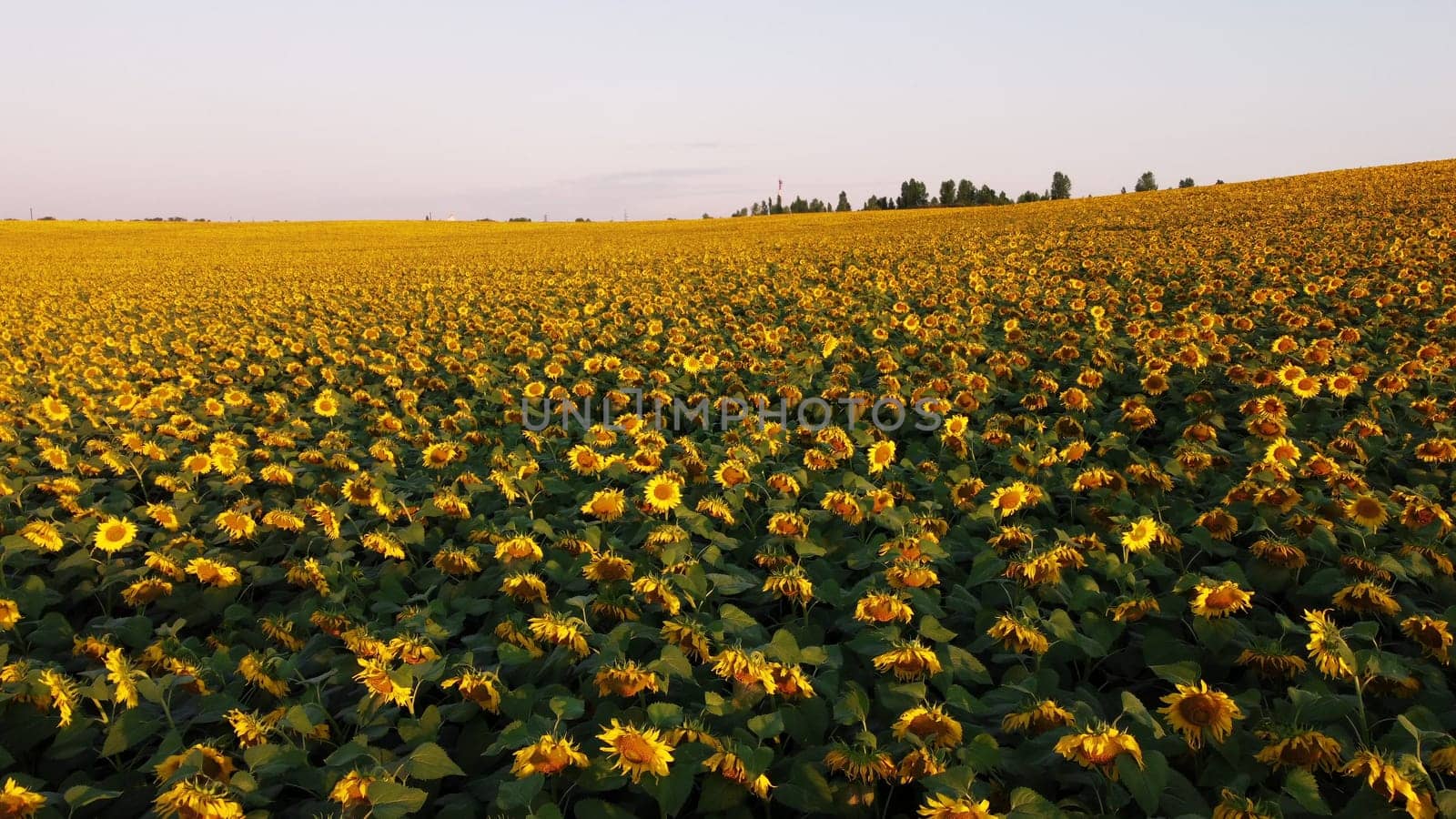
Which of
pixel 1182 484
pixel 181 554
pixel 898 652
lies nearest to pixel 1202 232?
pixel 1182 484

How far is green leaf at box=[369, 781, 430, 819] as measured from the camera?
2143mm

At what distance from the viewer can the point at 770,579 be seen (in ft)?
11.0

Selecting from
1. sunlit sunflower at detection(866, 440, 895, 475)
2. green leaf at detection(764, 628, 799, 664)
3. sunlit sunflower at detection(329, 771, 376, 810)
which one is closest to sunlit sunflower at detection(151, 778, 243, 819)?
sunlit sunflower at detection(329, 771, 376, 810)

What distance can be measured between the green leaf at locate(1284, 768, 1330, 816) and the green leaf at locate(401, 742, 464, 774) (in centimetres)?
256

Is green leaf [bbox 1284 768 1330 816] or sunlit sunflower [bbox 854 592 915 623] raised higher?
sunlit sunflower [bbox 854 592 915 623]

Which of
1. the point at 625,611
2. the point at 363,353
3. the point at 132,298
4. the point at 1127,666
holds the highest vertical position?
the point at 132,298

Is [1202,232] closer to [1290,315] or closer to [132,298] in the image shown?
[1290,315]

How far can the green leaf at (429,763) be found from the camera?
2.36 m

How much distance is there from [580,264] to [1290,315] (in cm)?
2013

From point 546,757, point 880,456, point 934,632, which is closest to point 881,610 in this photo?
point 934,632

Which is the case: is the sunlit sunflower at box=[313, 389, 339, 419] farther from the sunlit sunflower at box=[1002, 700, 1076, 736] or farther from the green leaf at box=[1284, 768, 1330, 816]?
the green leaf at box=[1284, 768, 1330, 816]

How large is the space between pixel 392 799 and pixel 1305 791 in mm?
2703

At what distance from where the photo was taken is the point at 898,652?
2.76m

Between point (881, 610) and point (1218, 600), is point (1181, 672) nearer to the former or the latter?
point (1218, 600)
